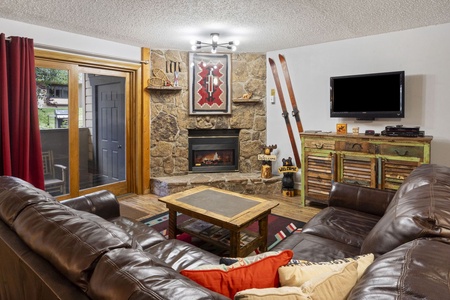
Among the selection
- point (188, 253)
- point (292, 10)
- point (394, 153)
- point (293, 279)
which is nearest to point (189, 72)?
point (292, 10)

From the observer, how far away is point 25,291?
1.24m

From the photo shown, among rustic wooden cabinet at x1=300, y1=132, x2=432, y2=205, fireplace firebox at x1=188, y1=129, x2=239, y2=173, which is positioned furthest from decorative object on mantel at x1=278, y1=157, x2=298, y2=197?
fireplace firebox at x1=188, y1=129, x2=239, y2=173

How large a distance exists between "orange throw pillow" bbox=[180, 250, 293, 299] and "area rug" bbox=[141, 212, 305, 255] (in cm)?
181

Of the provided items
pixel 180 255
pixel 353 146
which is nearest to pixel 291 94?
pixel 353 146

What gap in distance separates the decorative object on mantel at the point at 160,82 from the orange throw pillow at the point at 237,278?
4.05 meters

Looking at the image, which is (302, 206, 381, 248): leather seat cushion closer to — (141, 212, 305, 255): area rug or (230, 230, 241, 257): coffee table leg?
(230, 230, 241, 257): coffee table leg

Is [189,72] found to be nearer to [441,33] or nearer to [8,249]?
[441,33]

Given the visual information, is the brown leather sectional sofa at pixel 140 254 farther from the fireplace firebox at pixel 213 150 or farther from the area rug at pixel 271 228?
the fireplace firebox at pixel 213 150

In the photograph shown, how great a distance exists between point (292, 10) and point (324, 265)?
8.95 ft

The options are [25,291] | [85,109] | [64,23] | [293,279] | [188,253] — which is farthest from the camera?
[85,109]

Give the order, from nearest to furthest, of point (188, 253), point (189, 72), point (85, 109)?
1. point (188, 253)
2. point (85, 109)
3. point (189, 72)

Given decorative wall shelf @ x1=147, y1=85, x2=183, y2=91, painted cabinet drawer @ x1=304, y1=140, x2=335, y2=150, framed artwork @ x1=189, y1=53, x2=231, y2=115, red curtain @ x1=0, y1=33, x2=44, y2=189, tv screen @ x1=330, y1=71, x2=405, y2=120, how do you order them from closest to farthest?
red curtain @ x1=0, y1=33, x2=44, y2=189 < tv screen @ x1=330, y1=71, x2=405, y2=120 < painted cabinet drawer @ x1=304, y1=140, x2=335, y2=150 < decorative wall shelf @ x1=147, y1=85, x2=183, y2=91 < framed artwork @ x1=189, y1=53, x2=231, y2=115

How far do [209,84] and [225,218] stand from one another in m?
3.15

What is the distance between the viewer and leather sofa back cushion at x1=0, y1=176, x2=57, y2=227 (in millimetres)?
1438
